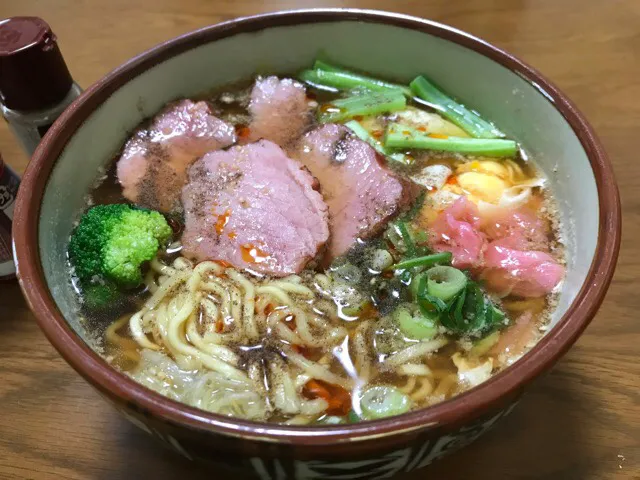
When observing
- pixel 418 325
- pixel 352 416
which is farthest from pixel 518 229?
pixel 352 416

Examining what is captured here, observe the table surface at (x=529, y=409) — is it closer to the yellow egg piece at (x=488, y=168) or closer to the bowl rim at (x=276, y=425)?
the bowl rim at (x=276, y=425)

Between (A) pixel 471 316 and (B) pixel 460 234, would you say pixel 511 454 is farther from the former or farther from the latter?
(B) pixel 460 234

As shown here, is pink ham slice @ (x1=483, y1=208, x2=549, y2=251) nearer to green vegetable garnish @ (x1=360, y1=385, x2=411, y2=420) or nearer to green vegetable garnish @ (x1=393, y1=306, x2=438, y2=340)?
green vegetable garnish @ (x1=393, y1=306, x2=438, y2=340)

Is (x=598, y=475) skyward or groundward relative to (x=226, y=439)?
groundward

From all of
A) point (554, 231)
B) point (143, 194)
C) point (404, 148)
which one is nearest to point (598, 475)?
point (554, 231)

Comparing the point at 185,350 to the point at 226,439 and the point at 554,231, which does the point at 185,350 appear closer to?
the point at 226,439

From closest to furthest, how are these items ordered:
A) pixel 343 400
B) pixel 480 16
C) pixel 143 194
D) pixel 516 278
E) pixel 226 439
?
pixel 226 439
pixel 343 400
pixel 516 278
pixel 143 194
pixel 480 16

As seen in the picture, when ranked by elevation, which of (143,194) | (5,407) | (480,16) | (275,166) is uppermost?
(480,16)

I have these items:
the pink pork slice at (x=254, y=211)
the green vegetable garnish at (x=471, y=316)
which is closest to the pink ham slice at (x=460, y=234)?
the green vegetable garnish at (x=471, y=316)
